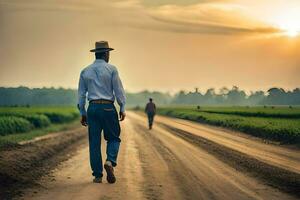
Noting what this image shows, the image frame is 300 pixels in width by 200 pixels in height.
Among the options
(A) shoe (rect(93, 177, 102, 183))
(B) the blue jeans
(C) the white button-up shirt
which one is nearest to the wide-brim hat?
(C) the white button-up shirt

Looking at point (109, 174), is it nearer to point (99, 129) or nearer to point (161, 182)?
point (99, 129)

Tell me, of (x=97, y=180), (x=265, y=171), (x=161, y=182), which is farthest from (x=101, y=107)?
(x=265, y=171)

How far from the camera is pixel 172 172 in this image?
10.9 m

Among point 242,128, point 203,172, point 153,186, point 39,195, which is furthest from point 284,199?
point 242,128

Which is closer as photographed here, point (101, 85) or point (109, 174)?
point (109, 174)

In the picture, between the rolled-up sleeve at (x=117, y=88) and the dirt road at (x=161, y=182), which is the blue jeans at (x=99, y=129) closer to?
the rolled-up sleeve at (x=117, y=88)

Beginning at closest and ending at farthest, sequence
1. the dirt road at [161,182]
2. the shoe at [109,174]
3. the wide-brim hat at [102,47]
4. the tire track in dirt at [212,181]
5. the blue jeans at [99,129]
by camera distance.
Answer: the dirt road at [161,182] < the tire track in dirt at [212,181] < the shoe at [109,174] < the blue jeans at [99,129] < the wide-brim hat at [102,47]

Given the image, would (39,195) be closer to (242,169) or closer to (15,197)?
(15,197)

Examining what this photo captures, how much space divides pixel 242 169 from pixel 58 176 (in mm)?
4355

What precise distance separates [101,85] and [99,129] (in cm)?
81

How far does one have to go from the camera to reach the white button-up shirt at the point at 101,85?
935 centimetres

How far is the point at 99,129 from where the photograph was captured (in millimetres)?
9414

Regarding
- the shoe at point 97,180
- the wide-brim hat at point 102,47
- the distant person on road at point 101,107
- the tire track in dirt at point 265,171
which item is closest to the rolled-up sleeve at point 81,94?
the distant person on road at point 101,107

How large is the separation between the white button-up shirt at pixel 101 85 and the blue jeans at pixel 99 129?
170 millimetres
